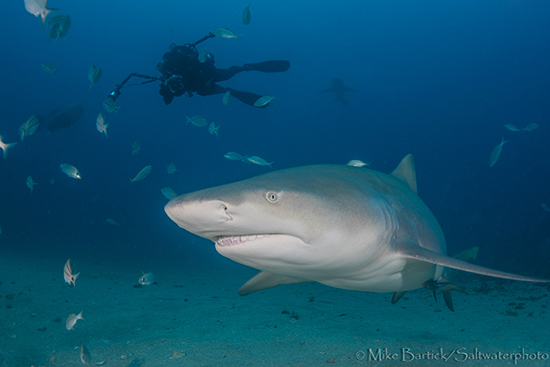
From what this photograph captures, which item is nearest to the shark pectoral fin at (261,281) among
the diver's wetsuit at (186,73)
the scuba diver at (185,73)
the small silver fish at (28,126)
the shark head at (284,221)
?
the shark head at (284,221)

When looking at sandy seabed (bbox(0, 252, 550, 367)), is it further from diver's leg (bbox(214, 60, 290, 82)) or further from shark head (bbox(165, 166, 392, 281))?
diver's leg (bbox(214, 60, 290, 82))

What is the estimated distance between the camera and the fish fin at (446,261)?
1878 millimetres

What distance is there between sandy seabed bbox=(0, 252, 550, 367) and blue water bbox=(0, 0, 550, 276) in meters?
23.1

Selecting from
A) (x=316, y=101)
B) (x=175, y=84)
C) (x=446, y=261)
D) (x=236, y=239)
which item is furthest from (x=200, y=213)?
(x=316, y=101)

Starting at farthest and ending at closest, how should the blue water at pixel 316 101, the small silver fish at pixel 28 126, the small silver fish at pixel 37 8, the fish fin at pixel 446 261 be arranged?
the blue water at pixel 316 101
the small silver fish at pixel 28 126
the small silver fish at pixel 37 8
the fish fin at pixel 446 261

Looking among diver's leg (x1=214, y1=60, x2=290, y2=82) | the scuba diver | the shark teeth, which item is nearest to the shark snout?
the shark teeth

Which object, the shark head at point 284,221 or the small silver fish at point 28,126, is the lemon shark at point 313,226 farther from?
the small silver fish at point 28,126

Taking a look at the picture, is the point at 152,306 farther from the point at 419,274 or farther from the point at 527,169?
the point at 527,169

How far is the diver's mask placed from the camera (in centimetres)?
886

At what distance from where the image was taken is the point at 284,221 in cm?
164

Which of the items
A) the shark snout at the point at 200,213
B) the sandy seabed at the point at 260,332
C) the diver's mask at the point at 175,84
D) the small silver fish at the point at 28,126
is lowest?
the sandy seabed at the point at 260,332

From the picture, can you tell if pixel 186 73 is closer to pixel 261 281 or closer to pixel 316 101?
pixel 261 281

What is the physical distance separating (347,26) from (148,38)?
48528 mm

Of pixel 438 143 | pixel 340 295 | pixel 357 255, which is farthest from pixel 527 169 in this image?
pixel 357 255
